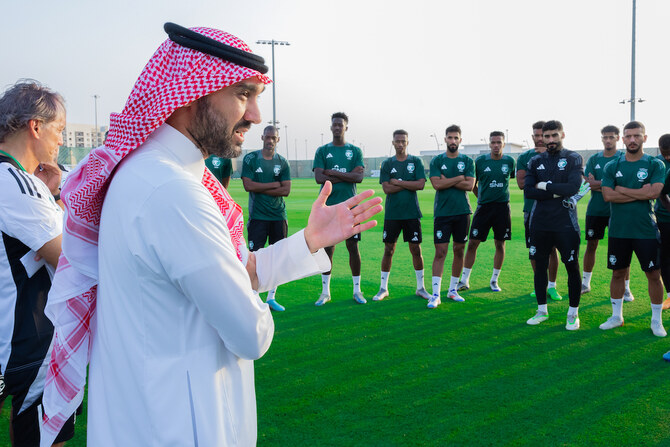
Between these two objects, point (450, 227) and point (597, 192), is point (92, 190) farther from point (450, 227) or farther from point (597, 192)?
point (597, 192)

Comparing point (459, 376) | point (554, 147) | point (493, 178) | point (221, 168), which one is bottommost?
point (459, 376)

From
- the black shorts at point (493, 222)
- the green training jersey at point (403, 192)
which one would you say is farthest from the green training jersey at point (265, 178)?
the black shorts at point (493, 222)

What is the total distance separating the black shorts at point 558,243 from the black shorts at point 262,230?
353 cm

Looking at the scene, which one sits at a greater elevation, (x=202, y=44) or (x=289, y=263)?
(x=202, y=44)

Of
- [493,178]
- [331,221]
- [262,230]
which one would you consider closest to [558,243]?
[493,178]

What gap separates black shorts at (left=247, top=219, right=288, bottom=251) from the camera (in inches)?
296

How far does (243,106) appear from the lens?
5.32ft

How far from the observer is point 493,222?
812 centimetres

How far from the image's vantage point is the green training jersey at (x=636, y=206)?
579 cm

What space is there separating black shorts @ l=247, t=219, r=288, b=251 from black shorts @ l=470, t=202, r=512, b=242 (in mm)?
3039

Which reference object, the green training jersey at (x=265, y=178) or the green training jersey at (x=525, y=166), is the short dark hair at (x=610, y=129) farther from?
the green training jersey at (x=265, y=178)

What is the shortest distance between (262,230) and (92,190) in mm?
6053

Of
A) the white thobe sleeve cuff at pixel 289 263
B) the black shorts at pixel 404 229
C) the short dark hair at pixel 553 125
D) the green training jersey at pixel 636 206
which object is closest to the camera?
the white thobe sleeve cuff at pixel 289 263

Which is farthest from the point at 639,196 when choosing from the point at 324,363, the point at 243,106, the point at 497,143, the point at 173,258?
the point at 173,258
